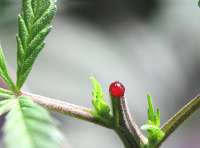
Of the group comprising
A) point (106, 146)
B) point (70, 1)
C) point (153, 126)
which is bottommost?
point (106, 146)

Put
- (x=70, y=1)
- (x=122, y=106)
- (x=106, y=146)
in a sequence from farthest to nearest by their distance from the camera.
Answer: (x=70, y=1)
(x=106, y=146)
(x=122, y=106)

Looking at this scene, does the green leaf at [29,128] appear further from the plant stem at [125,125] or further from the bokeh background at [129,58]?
the bokeh background at [129,58]

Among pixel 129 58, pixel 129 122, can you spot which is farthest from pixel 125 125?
pixel 129 58

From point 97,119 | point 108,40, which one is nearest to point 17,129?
point 97,119

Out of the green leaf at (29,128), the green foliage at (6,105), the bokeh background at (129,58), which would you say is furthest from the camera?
the bokeh background at (129,58)

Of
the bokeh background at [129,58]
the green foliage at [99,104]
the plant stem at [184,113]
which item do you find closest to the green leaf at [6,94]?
the green foliage at [99,104]

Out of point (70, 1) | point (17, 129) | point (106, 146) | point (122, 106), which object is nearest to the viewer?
point (17, 129)

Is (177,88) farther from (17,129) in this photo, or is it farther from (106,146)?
(17,129)
